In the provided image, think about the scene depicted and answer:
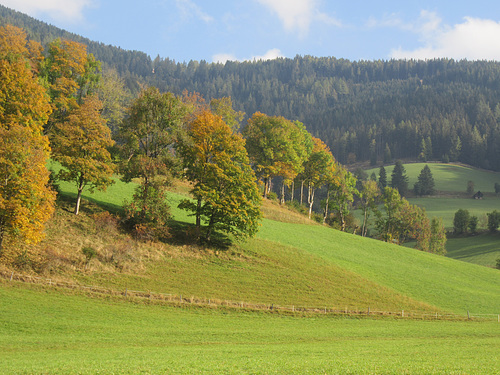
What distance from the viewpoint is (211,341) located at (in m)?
28.6

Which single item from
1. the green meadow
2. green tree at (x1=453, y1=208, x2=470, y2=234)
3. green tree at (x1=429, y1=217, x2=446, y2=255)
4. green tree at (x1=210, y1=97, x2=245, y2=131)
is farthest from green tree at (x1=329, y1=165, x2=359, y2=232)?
green tree at (x1=453, y1=208, x2=470, y2=234)

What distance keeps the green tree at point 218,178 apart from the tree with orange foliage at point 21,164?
61.4 feet

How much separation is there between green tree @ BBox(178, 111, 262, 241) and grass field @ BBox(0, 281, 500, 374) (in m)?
15.6

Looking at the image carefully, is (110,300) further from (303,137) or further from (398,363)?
(303,137)

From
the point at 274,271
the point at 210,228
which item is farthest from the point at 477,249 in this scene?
the point at 210,228

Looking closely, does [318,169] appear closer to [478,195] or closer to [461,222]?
[461,222]

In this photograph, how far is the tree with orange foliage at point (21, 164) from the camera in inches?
1377

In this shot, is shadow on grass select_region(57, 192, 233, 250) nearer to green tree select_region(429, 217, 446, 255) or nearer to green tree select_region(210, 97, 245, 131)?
green tree select_region(210, 97, 245, 131)

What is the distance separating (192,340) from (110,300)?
1194 cm

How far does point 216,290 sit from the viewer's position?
43.1 metres

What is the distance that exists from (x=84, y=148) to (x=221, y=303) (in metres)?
24.4

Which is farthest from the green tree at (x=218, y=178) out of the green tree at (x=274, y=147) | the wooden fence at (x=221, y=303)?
the green tree at (x=274, y=147)

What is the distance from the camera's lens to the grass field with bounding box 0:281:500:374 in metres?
18.6

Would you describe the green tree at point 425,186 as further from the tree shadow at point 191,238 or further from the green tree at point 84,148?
the green tree at point 84,148
